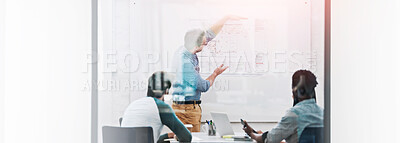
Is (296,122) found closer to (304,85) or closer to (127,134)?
(304,85)

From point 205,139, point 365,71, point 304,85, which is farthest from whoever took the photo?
point 304,85

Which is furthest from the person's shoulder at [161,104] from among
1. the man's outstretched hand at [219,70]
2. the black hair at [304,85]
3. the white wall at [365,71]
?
the white wall at [365,71]

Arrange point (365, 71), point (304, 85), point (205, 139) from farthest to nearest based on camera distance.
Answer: point (304, 85) → point (205, 139) → point (365, 71)

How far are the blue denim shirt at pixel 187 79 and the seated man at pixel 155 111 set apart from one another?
0.08 metres

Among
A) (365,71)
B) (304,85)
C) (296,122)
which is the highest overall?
(365,71)

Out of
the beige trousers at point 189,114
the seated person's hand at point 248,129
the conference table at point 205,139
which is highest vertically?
the beige trousers at point 189,114

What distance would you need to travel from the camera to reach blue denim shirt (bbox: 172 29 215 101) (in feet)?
9.44

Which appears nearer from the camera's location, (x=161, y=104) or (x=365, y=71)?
(x=365, y=71)

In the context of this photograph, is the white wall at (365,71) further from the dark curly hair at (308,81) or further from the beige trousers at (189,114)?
the beige trousers at (189,114)

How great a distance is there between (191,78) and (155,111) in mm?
346

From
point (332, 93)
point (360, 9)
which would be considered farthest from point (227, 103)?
point (360, 9)

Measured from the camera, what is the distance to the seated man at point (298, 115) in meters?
2.88

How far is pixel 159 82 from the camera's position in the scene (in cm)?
288

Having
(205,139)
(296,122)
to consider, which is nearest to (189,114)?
(205,139)
